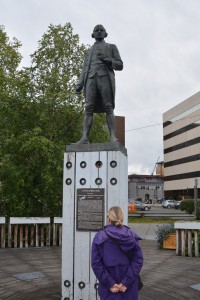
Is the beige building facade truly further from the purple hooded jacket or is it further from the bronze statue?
the purple hooded jacket

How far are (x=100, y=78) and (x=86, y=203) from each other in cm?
239

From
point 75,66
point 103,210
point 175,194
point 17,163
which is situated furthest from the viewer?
point 175,194

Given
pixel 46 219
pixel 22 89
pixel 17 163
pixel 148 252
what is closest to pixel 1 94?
pixel 22 89

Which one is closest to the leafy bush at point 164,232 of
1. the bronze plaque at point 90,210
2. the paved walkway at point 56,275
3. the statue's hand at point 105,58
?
the paved walkway at point 56,275

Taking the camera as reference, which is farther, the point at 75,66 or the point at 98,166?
the point at 75,66

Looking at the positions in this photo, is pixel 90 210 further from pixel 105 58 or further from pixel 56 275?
pixel 56 275

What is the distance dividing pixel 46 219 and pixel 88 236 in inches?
278

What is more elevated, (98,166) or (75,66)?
(75,66)

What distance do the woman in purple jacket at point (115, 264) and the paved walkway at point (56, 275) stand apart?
288cm

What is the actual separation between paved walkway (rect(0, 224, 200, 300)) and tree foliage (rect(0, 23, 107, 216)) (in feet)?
8.02

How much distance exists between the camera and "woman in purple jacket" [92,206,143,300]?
376cm

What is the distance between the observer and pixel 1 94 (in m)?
14.0

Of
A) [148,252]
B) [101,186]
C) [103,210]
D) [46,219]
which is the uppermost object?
[101,186]

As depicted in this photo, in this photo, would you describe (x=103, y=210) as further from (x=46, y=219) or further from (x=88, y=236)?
(x=46, y=219)
